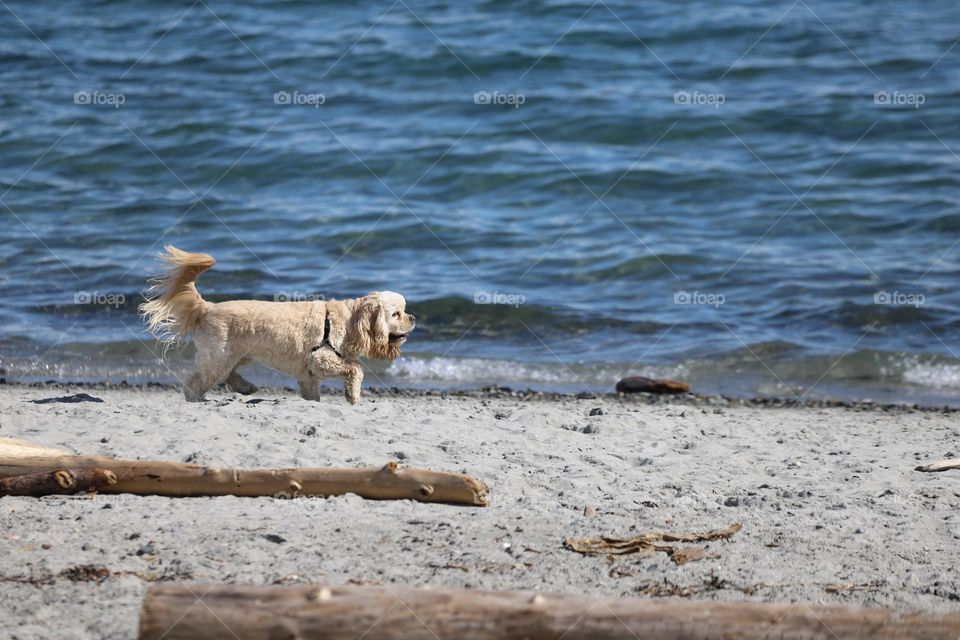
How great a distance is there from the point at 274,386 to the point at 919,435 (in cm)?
605

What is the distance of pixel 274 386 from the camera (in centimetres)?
1120

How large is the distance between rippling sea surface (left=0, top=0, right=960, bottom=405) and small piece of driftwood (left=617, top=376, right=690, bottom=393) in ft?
2.26

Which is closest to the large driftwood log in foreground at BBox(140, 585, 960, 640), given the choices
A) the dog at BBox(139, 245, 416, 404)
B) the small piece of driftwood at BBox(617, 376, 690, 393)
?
the dog at BBox(139, 245, 416, 404)

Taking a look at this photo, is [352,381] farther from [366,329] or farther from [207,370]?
[207,370]

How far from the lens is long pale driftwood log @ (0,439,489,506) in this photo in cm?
620

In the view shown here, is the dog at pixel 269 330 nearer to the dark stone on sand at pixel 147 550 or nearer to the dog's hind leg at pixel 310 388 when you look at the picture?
the dog's hind leg at pixel 310 388

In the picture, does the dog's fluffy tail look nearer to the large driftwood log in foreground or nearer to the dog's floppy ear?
the dog's floppy ear

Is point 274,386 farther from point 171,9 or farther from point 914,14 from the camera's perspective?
point 914,14

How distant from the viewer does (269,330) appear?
28.0 feet

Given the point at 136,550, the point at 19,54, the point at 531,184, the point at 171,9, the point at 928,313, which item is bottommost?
the point at 136,550

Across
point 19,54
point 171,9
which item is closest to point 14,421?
point 19,54

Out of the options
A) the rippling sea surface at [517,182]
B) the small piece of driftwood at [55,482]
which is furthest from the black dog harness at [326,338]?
the small piece of driftwood at [55,482]

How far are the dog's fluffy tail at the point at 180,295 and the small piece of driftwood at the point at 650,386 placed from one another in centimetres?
425

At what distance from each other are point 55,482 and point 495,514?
2451mm
